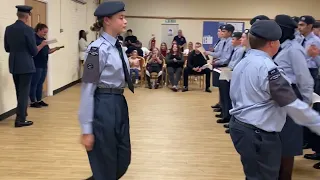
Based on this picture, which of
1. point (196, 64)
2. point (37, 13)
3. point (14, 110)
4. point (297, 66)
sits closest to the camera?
A: point (297, 66)

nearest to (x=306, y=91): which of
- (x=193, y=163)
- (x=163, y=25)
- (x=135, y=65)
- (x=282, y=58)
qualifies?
(x=282, y=58)

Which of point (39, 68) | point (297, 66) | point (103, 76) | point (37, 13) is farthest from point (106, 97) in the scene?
point (37, 13)

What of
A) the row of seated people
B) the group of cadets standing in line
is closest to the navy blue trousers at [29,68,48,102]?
the row of seated people

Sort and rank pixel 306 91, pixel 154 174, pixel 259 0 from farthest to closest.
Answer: pixel 259 0 → pixel 154 174 → pixel 306 91

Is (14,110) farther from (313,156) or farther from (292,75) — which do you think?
(292,75)

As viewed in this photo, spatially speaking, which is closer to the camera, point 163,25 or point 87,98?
point 87,98

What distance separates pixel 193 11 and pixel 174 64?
4.82 metres

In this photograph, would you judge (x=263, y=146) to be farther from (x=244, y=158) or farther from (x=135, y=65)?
(x=135, y=65)

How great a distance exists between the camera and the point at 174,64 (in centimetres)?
1077

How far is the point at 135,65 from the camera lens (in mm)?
10977

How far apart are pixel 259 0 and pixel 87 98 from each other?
13673mm

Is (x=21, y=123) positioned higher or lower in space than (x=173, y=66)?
lower

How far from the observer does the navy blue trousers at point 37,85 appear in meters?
7.25

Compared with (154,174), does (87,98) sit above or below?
above
